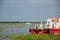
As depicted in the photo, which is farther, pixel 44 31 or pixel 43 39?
pixel 44 31

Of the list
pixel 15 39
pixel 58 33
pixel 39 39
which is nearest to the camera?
pixel 39 39

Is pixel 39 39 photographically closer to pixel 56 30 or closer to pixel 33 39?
pixel 33 39

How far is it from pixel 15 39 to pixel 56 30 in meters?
2.26

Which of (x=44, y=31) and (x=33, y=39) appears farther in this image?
(x=44, y=31)

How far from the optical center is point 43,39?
31.4 feet

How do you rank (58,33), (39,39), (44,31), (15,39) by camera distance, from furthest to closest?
(44,31) < (58,33) < (15,39) < (39,39)

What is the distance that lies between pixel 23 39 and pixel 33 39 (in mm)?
355

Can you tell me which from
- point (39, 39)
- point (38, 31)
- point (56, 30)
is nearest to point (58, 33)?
point (56, 30)

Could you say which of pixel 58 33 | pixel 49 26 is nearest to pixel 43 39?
pixel 58 33

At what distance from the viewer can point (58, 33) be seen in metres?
11.4

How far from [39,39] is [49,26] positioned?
2.79 metres

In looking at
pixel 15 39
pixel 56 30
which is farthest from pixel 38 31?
pixel 15 39

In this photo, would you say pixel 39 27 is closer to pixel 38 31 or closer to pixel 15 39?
pixel 38 31

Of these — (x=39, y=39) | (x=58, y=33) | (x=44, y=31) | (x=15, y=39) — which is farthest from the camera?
(x=44, y=31)
